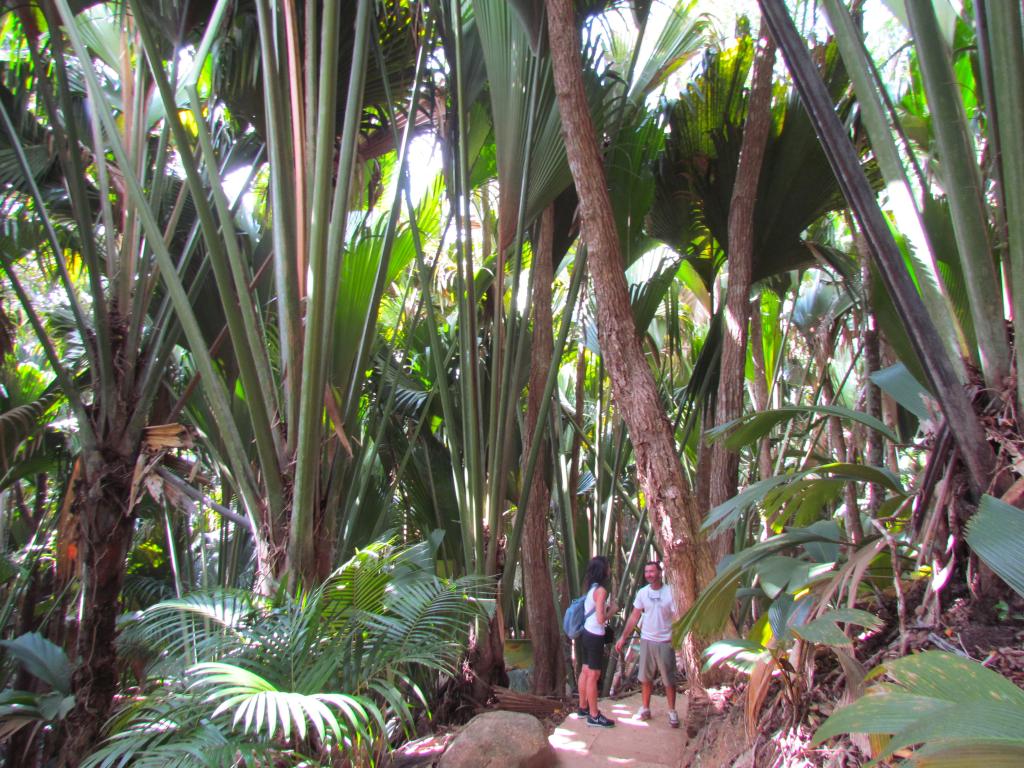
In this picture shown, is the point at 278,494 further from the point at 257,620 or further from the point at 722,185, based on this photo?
the point at 722,185

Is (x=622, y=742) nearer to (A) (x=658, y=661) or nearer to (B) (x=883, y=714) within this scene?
(A) (x=658, y=661)

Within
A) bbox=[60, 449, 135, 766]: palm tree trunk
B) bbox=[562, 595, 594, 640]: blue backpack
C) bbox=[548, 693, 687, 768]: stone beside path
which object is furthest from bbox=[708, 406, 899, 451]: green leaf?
bbox=[60, 449, 135, 766]: palm tree trunk

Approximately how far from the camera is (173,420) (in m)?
3.72

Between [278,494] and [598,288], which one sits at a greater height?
[598,288]

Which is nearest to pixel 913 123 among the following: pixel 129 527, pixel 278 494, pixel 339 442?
pixel 339 442

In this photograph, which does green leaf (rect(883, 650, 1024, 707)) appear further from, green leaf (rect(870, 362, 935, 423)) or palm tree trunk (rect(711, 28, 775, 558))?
palm tree trunk (rect(711, 28, 775, 558))

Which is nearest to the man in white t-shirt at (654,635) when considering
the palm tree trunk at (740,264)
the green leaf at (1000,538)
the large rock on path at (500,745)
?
the palm tree trunk at (740,264)

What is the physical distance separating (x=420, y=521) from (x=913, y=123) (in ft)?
14.1

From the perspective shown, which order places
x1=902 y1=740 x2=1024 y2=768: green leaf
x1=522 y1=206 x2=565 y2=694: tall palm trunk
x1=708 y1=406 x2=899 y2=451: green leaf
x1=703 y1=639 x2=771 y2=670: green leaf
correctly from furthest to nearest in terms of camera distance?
x1=522 y1=206 x2=565 y2=694: tall palm trunk → x1=708 y1=406 x2=899 y2=451: green leaf → x1=703 y1=639 x2=771 y2=670: green leaf → x1=902 y1=740 x2=1024 y2=768: green leaf

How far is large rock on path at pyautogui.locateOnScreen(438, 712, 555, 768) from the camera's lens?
2.89 m

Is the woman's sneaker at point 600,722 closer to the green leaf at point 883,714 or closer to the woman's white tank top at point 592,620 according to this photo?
the woman's white tank top at point 592,620

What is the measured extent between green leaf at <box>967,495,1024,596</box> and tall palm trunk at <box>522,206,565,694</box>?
2957 mm

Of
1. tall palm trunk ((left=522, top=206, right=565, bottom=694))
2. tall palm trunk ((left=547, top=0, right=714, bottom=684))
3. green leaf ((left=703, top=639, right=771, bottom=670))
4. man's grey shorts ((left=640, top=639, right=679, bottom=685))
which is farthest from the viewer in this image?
tall palm trunk ((left=522, top=206, right=565, bottom=694))

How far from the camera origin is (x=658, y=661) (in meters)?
3.80
